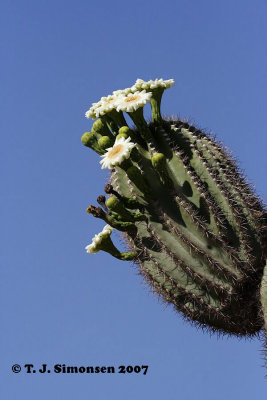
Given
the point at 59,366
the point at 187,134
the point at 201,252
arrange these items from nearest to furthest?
1. the point at 201,252
2. the point at 187,134
3. the point at 59,366

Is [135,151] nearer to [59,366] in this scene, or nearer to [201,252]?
[201,252]

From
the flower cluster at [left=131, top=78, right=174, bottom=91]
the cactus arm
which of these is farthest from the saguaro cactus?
the flower cluster at [left=131, top=78, right=174, bottom=91]

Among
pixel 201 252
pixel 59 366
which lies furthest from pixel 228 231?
pixel 59 366

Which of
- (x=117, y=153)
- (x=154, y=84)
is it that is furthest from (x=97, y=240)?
(x=154, y=84)

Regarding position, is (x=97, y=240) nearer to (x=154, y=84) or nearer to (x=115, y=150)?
(x=115, y=150)

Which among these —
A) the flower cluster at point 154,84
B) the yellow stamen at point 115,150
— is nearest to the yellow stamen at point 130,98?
the flower cluster at point 154,84

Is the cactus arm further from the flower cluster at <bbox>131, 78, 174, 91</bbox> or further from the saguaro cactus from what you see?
the flower cluster at <bbox>131, 78, 174, 91</bbox>
